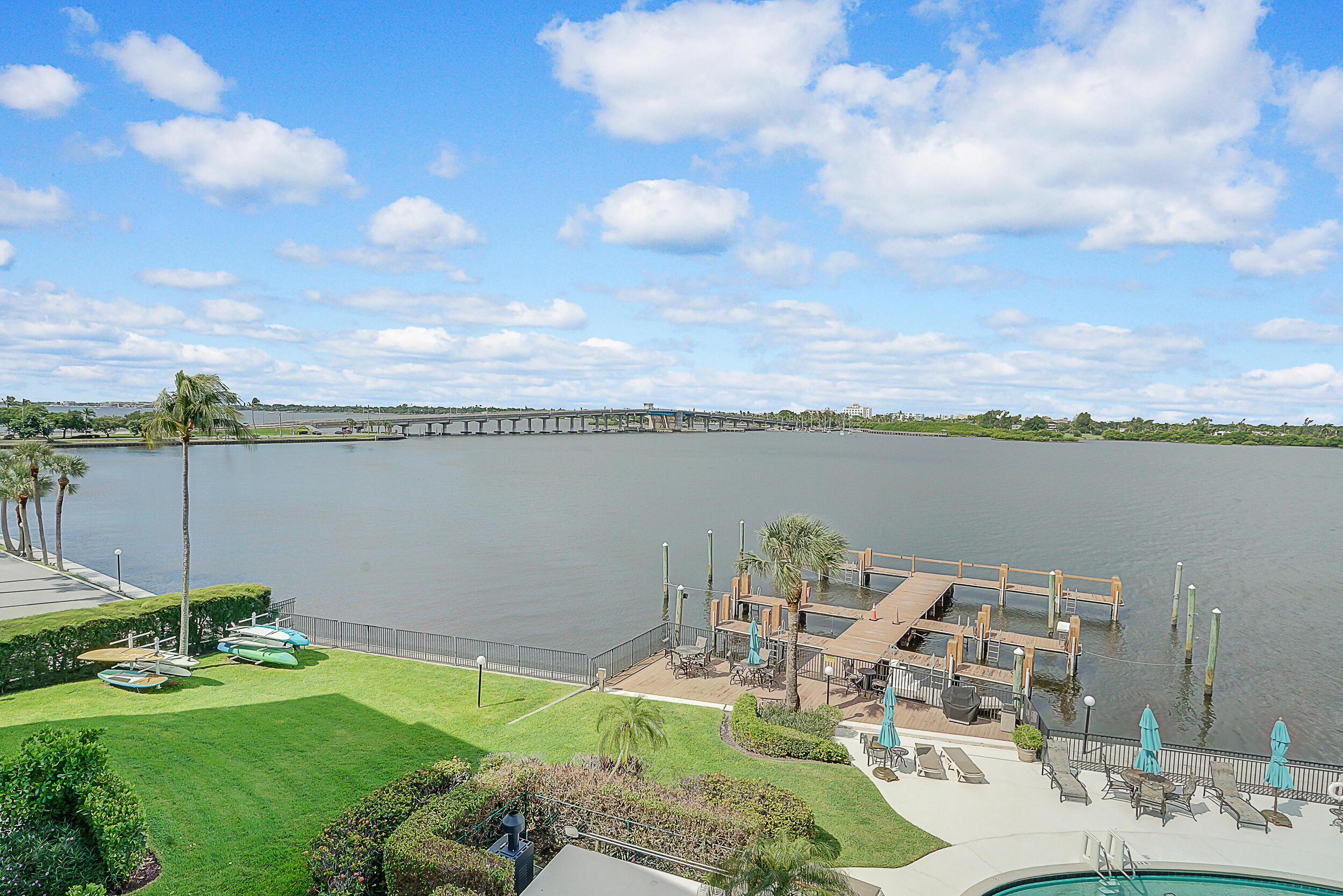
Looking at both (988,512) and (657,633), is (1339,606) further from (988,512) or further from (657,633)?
(657,633)

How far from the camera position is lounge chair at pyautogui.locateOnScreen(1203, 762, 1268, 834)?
1441 centimetres

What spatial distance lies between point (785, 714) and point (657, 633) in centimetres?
1261

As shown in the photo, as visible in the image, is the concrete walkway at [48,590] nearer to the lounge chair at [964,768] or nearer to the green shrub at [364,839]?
the green shrub at [364,839]

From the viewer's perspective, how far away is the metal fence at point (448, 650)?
85.1ft

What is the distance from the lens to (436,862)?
34.3 ft

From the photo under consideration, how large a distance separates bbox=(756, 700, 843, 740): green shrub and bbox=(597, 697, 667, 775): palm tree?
445 centimetres

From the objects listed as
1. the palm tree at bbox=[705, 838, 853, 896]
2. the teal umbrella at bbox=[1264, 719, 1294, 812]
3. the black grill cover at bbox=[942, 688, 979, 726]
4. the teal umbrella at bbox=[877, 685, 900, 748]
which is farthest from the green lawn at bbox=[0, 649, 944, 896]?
the teal umbrella at bbox=[1264, 719, 1294, 812]

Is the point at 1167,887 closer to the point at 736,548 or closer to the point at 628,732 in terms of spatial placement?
the point at 628,732

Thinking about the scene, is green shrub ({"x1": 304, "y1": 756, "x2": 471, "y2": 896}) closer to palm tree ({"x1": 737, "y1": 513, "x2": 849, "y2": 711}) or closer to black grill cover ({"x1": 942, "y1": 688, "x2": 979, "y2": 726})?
palm tree ({"x1": 737, "y1": 513, "x2": 849, "y2": 711})

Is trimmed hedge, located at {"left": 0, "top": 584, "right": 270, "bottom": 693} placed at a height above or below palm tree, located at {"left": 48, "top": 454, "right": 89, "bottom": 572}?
below

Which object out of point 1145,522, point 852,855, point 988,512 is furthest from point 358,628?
point 1145,522

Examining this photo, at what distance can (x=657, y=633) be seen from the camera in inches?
1225

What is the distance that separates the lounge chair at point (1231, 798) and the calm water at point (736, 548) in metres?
11.5

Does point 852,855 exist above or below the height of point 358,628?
above
